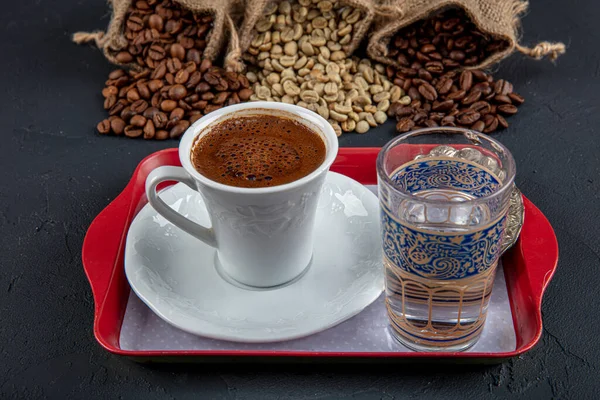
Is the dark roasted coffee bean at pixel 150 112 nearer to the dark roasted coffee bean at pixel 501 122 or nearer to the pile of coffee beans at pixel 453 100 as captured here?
the pile of coffee beans at pixel 453 100

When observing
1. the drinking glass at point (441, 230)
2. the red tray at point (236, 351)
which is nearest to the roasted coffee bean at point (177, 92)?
the red tray at point (236, 351)

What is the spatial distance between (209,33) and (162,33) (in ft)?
0.42

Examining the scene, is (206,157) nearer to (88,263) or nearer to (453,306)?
(88,263)

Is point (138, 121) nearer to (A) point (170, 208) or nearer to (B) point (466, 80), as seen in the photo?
(A) point (170, 208)

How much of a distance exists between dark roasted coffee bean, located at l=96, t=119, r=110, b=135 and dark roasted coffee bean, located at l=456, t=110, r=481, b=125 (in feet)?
2.91

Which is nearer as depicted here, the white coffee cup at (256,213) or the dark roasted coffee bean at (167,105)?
the white coffee cup at (256,213)

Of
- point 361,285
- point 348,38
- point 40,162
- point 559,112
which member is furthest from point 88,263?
point 559,112

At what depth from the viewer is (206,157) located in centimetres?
117

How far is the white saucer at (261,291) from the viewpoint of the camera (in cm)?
113

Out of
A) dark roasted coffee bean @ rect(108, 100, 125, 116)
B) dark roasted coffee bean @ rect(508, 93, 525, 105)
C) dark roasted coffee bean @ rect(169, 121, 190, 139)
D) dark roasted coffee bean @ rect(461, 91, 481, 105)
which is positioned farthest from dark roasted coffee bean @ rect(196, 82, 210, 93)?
dark roasted coffee bean @ rect(508, 93, 525, 105)

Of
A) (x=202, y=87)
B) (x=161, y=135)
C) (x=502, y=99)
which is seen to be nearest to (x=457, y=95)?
(x=502, y=99)

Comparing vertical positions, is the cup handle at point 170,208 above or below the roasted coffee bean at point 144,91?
above

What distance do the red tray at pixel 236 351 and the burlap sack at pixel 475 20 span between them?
0.72 metres

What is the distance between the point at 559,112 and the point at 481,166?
0.93 m
